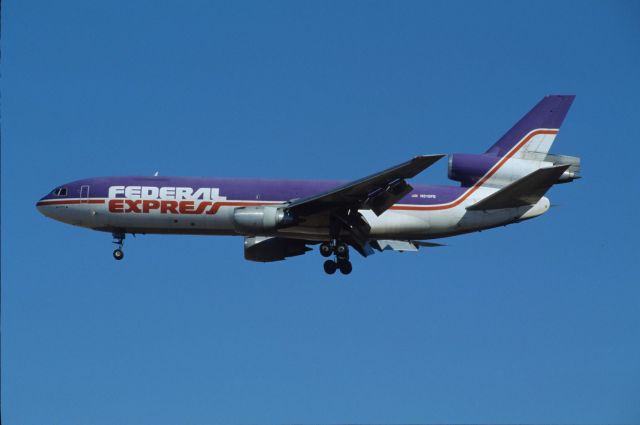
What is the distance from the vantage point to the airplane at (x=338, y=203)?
40375mm

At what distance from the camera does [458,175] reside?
140ft

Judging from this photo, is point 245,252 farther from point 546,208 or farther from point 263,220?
point 546,208

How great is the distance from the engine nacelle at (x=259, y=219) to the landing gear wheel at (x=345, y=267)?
369cm

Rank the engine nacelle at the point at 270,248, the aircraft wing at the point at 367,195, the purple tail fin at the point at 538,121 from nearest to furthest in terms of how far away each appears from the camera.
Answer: the aircraft wing at the point at 367,195 → the purple tail fin at the point at 538,121 → the engine nacelle at the point at 270,248

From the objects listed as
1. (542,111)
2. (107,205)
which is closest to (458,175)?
(542,111)

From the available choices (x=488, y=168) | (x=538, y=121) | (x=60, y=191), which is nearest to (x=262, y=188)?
(x=60, y=191)

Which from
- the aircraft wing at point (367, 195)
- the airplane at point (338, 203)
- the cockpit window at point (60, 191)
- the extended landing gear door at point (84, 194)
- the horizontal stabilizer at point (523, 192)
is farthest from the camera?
the cockpit window at point (60, 191)

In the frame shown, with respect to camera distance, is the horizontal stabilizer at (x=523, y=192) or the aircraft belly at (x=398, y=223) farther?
the aircraft belly at (x=398, y=223)

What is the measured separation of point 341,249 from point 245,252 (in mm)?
6337

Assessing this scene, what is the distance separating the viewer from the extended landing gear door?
44.2 meters

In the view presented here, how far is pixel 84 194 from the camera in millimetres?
44375

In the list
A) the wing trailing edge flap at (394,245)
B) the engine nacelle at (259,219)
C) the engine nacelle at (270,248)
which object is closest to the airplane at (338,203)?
the engine nacelle at (259,219)

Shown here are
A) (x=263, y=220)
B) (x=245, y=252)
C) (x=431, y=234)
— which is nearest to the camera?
(x=263, y=220)

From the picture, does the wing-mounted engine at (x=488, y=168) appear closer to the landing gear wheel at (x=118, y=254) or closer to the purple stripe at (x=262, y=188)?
the purple stripe at (x=262, y=188)
